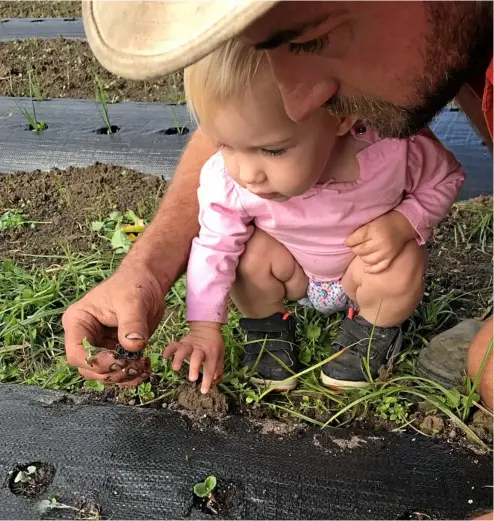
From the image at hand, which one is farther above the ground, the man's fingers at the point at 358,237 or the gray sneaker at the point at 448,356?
the man's fingers at the point at 358,237

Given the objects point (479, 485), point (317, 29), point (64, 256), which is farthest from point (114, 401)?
point (317, 29)

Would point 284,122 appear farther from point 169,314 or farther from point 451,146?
point 451,146

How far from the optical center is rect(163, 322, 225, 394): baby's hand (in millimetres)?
1554

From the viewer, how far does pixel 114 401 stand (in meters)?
1.73

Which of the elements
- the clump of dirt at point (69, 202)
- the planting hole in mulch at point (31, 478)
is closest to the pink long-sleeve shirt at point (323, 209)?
the planting hole in mulch at point (31, 478)

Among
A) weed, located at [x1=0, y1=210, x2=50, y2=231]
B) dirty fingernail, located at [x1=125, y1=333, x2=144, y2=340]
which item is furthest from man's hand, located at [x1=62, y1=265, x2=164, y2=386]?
weed, located at [x1=0, y1=210, x2=50, y2=231]

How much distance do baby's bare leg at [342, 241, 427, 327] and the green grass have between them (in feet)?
0.53

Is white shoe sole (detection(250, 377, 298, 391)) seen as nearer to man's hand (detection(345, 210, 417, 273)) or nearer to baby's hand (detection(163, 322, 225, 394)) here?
baby's hand (detection(163, 322, 225, 394))

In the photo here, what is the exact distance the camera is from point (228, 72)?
52.1 inches

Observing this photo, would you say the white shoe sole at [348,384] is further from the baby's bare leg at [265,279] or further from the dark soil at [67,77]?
the dark soil at [67,77]

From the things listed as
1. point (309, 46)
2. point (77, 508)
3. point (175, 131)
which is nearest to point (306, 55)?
point (309, 46)

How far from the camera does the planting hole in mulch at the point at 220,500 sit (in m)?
1.43

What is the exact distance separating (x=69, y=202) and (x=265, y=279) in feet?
3.53

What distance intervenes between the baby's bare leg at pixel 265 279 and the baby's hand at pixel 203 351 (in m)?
0.16
